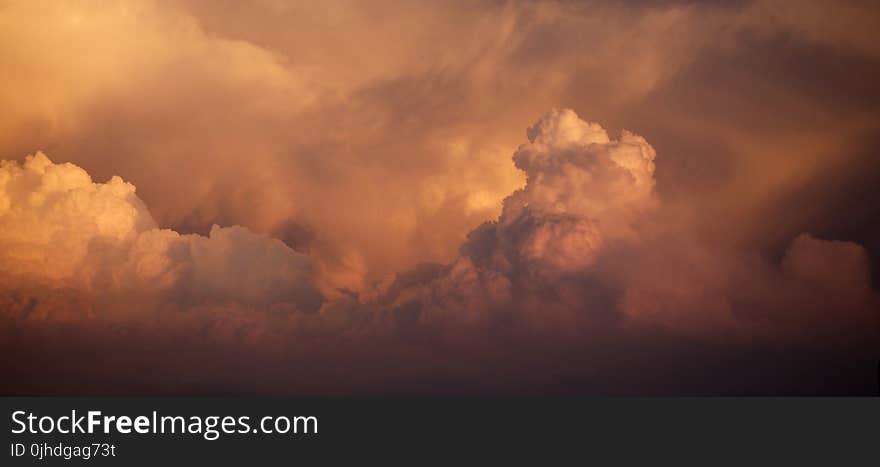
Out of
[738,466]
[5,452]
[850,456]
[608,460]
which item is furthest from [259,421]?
[850,456]

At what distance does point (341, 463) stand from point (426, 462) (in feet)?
52.4

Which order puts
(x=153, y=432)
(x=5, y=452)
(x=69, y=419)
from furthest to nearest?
(x=153, y=432), (x=69, y=419), (x=5, y=452)

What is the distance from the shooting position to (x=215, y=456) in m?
162

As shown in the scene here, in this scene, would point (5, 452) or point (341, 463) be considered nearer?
point (5, 452)

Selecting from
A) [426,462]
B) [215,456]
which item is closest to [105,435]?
[215,456]

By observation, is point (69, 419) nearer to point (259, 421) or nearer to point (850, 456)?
point (259, 421)

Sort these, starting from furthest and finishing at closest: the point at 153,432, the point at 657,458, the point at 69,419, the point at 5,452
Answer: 1. the point at 657,458
2. the point at 153,432
3. the point at 69,419
4. the point at 5,452

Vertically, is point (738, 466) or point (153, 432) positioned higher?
point (153, 432)

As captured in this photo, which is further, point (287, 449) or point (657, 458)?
point (657, 458)

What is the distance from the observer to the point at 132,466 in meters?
158

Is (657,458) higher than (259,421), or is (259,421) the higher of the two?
(259,421)

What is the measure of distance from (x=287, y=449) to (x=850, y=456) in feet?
317

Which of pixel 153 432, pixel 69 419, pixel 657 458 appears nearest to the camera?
pixel 69 419

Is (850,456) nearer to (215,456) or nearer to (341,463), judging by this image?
(341,463)
